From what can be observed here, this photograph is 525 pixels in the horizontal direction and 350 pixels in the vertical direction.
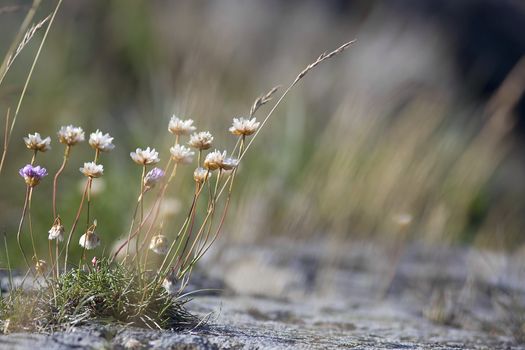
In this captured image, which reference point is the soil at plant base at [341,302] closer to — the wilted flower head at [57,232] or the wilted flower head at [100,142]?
the wilted flower head at [57,232]

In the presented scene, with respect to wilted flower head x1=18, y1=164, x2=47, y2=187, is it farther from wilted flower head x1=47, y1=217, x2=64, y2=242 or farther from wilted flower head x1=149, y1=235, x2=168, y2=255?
wilted flower head x1=149, y1=235, x2=168, y2=255

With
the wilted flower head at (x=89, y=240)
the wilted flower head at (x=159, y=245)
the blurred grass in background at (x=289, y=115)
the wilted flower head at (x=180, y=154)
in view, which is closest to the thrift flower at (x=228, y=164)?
the wilted flower head at (x=180, y=154)

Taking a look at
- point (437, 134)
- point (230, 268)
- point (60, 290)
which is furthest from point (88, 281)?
point (437, 134)

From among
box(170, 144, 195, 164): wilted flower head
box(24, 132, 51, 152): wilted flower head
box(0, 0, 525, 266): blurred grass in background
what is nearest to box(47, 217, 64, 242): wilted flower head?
box(24, 132, 51, 152): wilted flower head

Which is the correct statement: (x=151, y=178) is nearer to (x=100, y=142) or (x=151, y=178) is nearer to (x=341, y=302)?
(x=100, y=142)

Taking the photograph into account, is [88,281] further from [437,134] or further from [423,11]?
[423,11]
